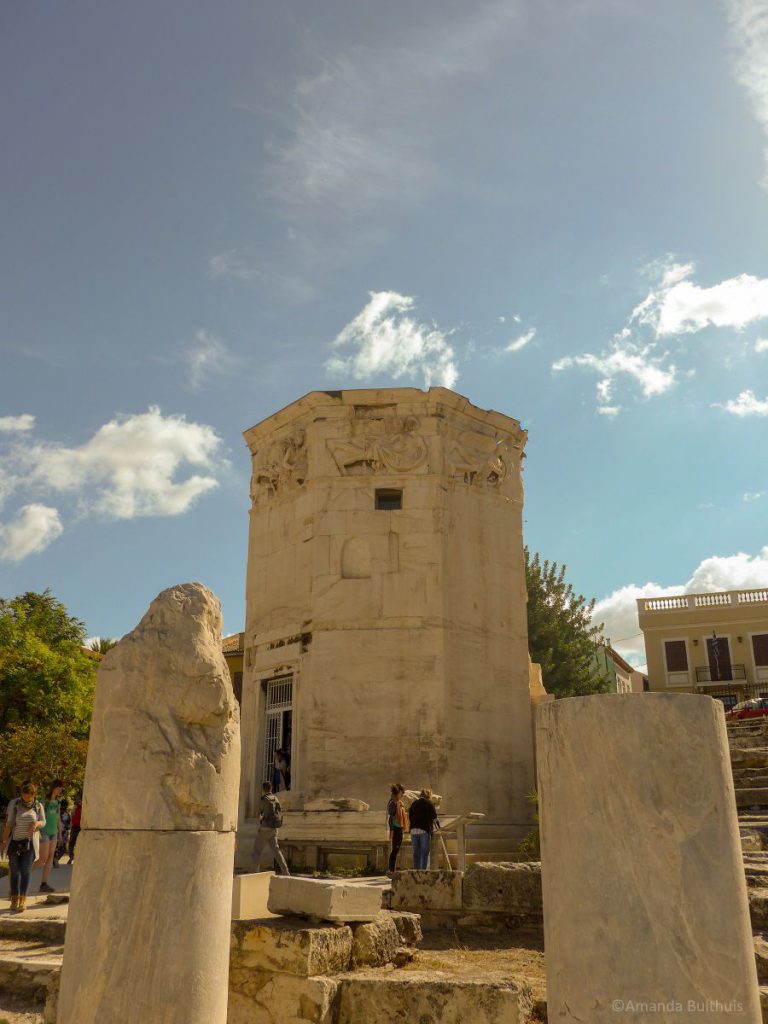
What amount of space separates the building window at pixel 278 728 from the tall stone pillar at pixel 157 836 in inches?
486

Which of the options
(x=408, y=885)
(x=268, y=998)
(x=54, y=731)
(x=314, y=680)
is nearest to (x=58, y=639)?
(x=54, y=731)

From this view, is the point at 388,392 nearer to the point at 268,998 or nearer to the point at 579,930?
the point at 268,998

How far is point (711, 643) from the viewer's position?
37.8 metres

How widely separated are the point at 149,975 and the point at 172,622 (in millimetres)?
1693

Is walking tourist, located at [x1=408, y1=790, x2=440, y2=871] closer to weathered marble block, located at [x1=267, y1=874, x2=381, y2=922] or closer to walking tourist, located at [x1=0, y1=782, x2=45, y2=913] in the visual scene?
walking tourist, located at [x1=0, y1=782, x2=45, y2=913]

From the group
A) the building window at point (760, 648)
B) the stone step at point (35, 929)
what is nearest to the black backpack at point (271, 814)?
the stone step at point (35, 929)

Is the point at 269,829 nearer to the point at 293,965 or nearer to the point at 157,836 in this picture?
the point at 293,965

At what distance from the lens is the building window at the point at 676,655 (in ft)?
125

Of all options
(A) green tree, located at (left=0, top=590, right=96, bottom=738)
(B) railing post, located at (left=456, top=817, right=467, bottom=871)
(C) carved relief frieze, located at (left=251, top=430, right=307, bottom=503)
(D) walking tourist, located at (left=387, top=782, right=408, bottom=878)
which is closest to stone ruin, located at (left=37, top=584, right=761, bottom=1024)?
(B) railing post, located at (left=456, top=817, right=467, bottom=871)

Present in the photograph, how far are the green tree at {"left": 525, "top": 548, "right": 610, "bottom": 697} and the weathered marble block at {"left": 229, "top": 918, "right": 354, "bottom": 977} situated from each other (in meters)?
22.4

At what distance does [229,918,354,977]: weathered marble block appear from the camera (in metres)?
5.65

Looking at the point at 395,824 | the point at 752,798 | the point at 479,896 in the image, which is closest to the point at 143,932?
the point at 479,896

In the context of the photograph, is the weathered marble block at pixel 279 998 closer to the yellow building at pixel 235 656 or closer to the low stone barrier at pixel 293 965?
the low stone barrier at pixel 293 965

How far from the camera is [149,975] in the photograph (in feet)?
13.1
